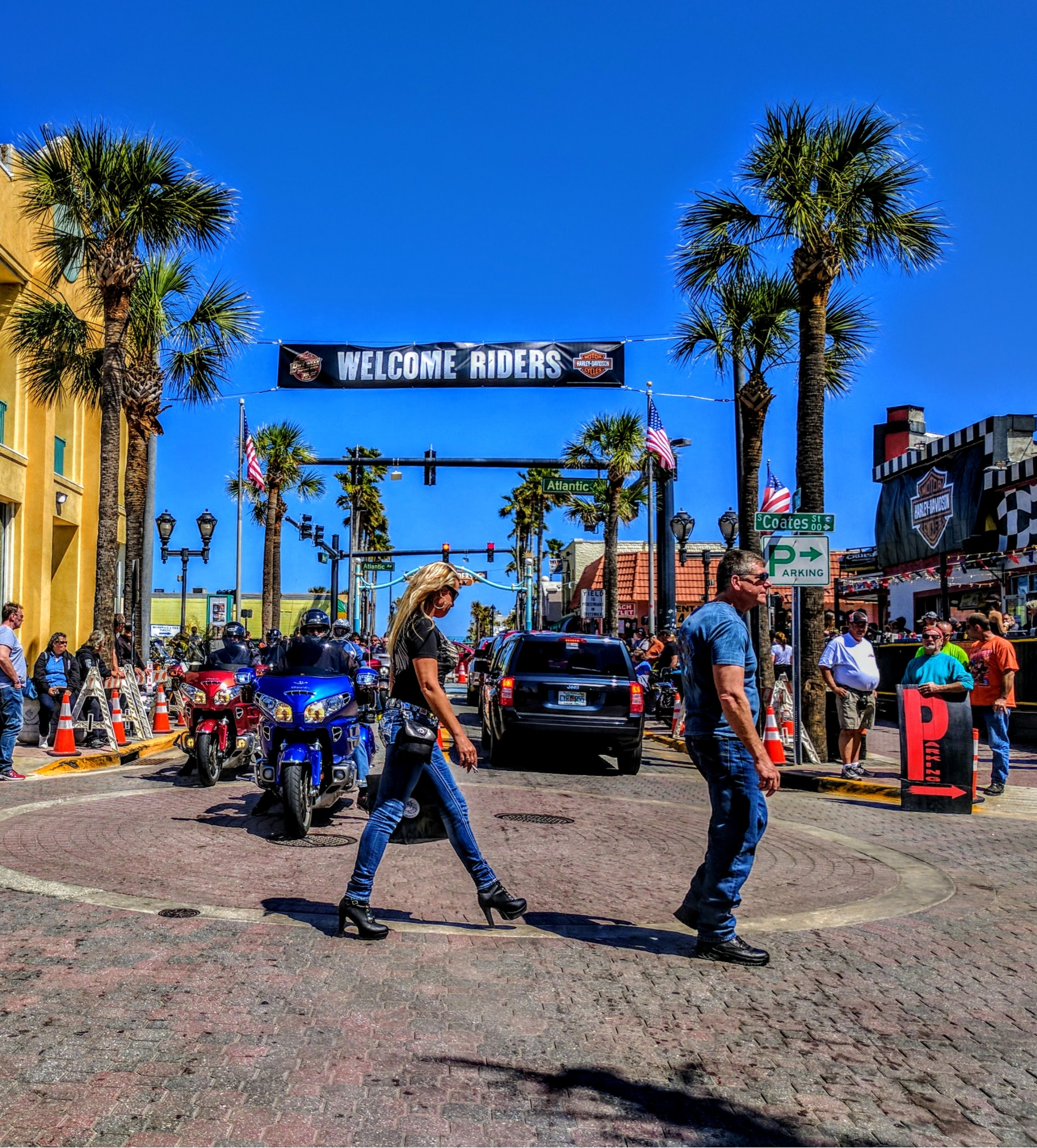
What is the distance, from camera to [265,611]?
147ft

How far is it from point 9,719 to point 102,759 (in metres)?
2.08

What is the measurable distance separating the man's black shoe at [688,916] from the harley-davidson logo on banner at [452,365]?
62.8ft

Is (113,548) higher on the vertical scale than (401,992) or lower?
higher

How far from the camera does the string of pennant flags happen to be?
24.4 metres

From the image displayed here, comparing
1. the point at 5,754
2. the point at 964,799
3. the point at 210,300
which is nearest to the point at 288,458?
the point at 210,300

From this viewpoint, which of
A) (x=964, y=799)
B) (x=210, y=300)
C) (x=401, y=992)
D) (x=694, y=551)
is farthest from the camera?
(x=694, y=551)

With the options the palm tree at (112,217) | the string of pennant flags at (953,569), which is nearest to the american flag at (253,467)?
the palm tree at (112,217)

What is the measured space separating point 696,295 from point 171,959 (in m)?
15.2

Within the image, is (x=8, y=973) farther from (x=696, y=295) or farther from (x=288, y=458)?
(x=288, y=458)

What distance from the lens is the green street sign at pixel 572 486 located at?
30.2 metres

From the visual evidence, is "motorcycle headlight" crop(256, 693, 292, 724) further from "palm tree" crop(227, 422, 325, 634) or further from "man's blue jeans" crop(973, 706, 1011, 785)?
"palm tree" crop(227, 422, 325, 634)

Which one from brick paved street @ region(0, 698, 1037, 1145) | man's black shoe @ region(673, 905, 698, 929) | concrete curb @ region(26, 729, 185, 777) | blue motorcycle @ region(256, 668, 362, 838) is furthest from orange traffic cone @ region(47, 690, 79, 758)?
man's black shoe @ region(673, 905, 698, 929)

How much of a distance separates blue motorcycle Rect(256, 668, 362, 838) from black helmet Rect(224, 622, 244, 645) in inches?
145

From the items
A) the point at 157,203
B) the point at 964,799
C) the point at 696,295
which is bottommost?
the point at 964,799
